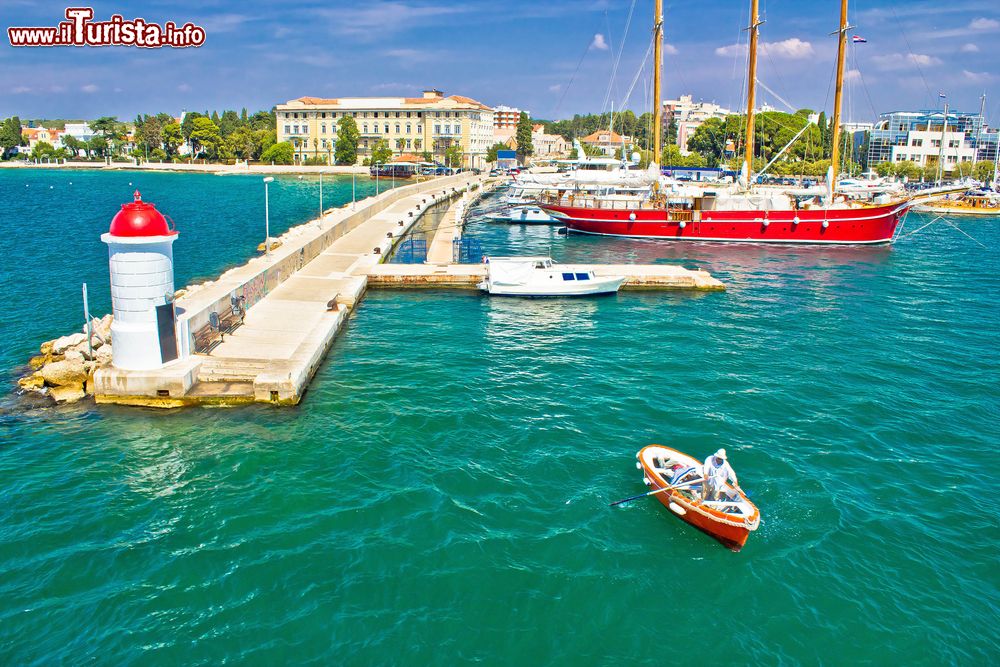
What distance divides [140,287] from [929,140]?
170m

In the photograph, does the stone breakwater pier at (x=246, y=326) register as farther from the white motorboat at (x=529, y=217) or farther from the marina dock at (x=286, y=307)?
the white motorboat at (x=529, y=217)

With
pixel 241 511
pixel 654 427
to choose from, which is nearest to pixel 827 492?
pixel 654 427

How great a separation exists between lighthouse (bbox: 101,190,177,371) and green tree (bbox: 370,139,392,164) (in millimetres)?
142567

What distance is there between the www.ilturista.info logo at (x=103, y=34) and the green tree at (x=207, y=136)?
157335 millimetres

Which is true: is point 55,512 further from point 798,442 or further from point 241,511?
point 798,442

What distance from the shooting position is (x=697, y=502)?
14969mm

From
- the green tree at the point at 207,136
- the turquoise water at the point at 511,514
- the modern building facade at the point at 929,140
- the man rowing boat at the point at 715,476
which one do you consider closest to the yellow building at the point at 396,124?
the green tree at the point at 207,136

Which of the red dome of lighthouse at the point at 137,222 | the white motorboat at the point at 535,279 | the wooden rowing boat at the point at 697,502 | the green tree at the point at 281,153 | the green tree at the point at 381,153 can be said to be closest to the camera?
the wooden rowing boat at the point at 697,502

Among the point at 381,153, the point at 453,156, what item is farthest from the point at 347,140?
the point at 453,156

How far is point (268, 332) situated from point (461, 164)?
478 ft

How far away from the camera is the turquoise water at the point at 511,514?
1227cm

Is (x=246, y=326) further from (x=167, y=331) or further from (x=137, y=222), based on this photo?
(x=137, y=222)

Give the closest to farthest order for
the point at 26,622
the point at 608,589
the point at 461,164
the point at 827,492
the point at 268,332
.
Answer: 1. the point at 26,622
2. the point at 608,589
3. the point at 827,492
4. the point at 268,332
5. the point at 461,164

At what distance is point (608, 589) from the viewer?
44.0 ft
